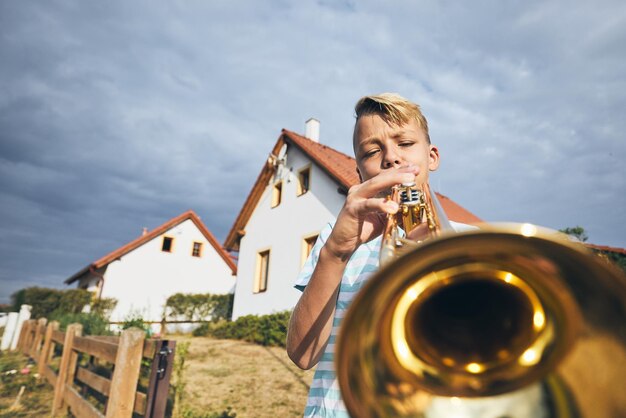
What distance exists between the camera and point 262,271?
14.6 m

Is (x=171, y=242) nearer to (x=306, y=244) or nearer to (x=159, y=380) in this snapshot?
(x=306, y=244)

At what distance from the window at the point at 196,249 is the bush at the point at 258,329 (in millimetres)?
9451

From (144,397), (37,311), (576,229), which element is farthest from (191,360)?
(37,311)

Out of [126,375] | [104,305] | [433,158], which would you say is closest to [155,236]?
[104,305]

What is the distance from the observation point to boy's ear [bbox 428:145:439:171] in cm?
185

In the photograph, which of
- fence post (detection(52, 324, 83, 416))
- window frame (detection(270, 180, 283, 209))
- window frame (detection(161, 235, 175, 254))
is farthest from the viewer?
window frame (detection(161, 235, 175, 254))

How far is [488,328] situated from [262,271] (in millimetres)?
13793

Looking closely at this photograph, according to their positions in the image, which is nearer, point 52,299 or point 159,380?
point 159,380

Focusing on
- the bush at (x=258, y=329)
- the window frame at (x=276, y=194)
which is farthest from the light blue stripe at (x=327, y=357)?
the window frame at (x=276, y=194)

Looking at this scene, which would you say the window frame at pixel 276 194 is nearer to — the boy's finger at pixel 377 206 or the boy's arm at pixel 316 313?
the boy's arm at pixel 316 313

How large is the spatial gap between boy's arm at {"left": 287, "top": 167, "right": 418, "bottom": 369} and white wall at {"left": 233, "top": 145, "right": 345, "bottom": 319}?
375 inches

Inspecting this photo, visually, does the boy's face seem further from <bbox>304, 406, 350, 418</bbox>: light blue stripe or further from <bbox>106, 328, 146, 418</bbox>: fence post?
<bbox>106, 328, 146, 418</bbox>: fence post

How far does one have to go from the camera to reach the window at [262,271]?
1433cm

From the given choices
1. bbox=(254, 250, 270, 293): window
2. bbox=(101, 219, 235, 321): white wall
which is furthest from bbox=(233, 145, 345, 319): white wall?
bbox=(101, 219, 235, 321): white wall
